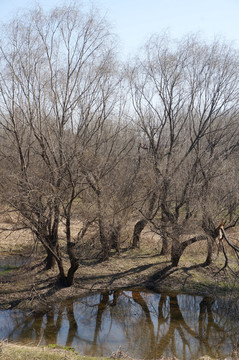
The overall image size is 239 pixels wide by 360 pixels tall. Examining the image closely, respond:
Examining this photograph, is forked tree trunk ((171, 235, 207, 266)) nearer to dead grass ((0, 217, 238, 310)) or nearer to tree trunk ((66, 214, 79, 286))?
dead grass ((0, 217, 238, 310))

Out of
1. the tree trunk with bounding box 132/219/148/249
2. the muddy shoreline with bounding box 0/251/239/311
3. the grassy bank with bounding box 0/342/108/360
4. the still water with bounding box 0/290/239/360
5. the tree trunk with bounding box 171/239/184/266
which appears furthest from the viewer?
the tree trunk with bounding box 132/219/148/249

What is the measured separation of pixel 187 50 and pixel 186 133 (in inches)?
141

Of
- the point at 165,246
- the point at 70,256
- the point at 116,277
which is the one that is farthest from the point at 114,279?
the point at 165,246

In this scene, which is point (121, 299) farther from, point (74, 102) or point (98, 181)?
point (74, 102)

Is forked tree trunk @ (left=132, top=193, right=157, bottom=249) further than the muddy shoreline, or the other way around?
forked tree trunk @ (left=132, top=193, right=157, bottom=249)

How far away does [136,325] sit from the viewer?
33.7 ft

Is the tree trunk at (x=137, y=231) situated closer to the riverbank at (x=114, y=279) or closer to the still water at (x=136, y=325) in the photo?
the riverbank at (x=114, y=279)

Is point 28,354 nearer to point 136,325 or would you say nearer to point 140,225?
point 136,325

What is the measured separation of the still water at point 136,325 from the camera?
8.98 m

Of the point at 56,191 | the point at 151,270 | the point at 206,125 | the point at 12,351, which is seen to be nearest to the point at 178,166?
the point at 206,125

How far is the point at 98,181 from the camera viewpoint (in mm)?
13625

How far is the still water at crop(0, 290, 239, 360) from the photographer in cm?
898

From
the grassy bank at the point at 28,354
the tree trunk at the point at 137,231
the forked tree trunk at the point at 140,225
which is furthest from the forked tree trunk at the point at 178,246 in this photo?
the grassy bank at the point at 28,354

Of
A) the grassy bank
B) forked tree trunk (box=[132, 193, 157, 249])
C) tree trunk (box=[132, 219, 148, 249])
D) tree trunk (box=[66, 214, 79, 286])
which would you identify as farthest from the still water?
tree trunk (box=[132, 219, 148, 249])
